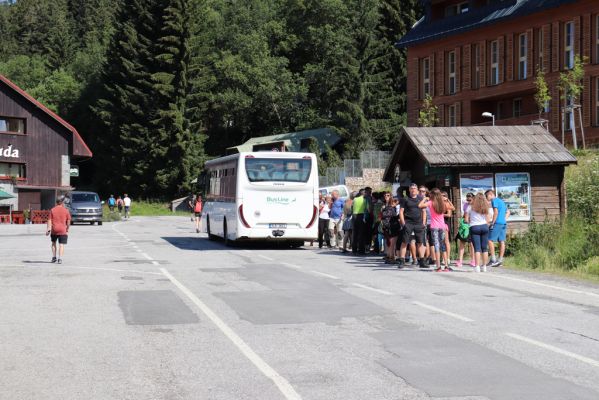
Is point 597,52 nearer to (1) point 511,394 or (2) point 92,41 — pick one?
(1) point 511,394

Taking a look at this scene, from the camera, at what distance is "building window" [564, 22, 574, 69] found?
52125mm

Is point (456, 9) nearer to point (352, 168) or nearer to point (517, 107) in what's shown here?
point (517, 107)

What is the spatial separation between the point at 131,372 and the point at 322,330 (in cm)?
308

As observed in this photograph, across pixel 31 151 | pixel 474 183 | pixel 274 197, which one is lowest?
pixel 274 197

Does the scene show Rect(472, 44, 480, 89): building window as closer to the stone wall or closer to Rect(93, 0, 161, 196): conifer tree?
the stone wall

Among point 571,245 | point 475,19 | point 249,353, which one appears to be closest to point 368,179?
point 475,19

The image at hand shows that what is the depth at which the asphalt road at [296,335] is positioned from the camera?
7469 mm

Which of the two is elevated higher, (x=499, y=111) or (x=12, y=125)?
(x=499, y=111)

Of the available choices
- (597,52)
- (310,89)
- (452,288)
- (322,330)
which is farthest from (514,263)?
(310,89)

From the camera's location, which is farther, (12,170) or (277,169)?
(12,170)

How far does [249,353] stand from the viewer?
29.6 feet

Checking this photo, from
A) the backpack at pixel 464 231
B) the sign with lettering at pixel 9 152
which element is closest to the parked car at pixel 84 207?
the sign with lettering at pixel 9 152

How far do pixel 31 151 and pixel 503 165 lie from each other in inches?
1894

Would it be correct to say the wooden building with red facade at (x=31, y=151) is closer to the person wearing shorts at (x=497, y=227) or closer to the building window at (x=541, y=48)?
the building window at (x=541, y=48)
